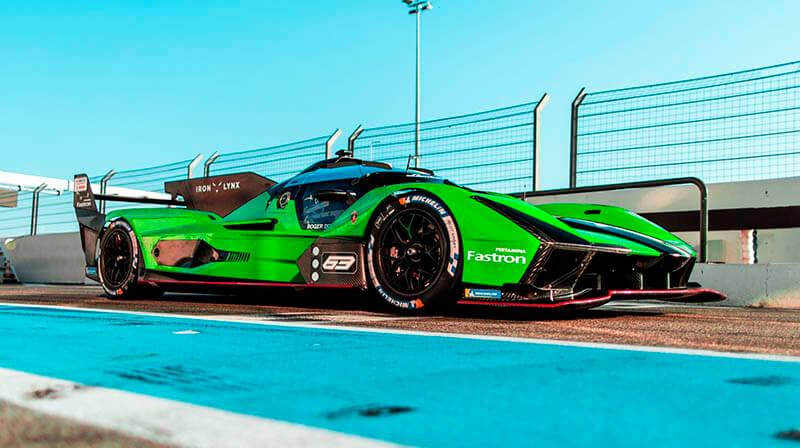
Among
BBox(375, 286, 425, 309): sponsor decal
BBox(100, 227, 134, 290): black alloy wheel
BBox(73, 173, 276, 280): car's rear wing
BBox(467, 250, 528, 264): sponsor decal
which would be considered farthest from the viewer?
BBox(73, 173, 276, 280): car's rear wing

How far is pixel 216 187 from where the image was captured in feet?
23.2

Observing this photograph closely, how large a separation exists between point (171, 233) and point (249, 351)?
13.4 feet

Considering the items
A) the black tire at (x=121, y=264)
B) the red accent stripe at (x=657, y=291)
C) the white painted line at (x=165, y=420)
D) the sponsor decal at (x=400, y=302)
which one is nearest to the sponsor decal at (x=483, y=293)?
the sponsor decal at (x=400, y=302)

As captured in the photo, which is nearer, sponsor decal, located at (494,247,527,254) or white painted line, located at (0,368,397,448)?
white painted line, located at (0,368,397,448)

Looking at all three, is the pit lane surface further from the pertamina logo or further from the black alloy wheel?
the black alloy wheel

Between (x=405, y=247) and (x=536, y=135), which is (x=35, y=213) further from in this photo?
(x=405, y=247)

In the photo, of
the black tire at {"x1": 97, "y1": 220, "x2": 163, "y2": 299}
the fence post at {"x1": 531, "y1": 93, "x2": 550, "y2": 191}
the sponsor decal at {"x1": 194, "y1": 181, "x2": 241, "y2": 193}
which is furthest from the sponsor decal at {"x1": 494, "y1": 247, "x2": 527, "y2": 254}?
the fence post at {"x1": 531, "y1": 93, "x2": 550, "y2": 191}

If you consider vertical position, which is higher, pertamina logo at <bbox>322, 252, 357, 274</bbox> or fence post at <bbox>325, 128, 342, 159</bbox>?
fence post at <bbox>325, 128, 342, 159</bbox>

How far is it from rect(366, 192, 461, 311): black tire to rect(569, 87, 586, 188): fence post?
3987 mm

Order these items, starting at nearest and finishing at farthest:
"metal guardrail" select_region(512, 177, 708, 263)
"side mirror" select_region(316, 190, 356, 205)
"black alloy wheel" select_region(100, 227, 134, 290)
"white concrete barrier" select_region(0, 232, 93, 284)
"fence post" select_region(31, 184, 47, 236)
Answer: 1. "side mirror" select_region(316, 190, 356, 205)
2. "black alloy wheel" select_region(100, 227, 134, 290)
3. "metal guardrail" select_region(512, 177, 708, 263)
4. "white concrete barrier" select_region(0, 232, 93, 284)
5. "fence post" select_region(31, 184, 47, 236)

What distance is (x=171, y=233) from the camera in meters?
6.07

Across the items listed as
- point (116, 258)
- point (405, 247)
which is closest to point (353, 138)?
point (116, 258)

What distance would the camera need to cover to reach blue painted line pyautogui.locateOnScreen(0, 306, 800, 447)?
1224 millimetres

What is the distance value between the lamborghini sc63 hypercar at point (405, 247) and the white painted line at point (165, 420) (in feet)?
8.63
